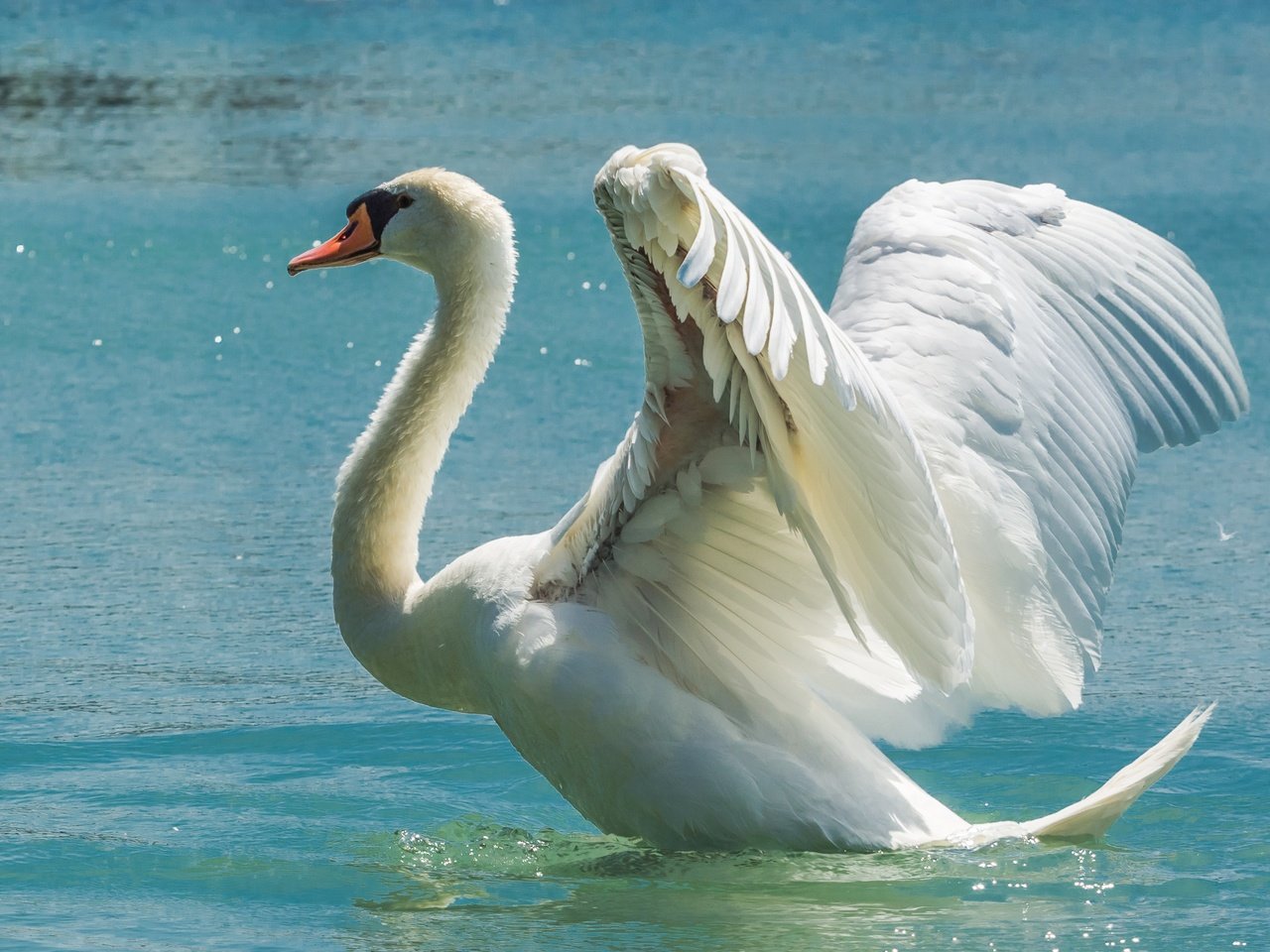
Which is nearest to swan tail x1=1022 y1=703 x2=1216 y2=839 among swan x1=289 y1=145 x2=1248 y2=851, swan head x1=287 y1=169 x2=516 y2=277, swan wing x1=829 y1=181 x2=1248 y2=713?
swan x1=289 y1=145 x2=1248 y2=851

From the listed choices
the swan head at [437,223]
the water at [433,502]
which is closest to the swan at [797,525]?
the swan head at [437,223]

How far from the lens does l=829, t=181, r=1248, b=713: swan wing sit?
5000mm

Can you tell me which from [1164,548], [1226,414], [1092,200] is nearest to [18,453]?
[1164,548]

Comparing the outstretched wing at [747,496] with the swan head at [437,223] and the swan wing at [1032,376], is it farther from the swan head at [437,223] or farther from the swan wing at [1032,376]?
the swan head at [437,223]

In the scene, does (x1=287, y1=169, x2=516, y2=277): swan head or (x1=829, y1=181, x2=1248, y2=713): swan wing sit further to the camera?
(x1=287, y1=169, x2=516, y2=277): swan head

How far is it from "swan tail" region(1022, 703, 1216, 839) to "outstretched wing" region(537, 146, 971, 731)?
46 centimetres

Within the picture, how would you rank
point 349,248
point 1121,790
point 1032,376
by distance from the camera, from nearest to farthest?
point 1121,790 → point 1032,376 → point 349,248

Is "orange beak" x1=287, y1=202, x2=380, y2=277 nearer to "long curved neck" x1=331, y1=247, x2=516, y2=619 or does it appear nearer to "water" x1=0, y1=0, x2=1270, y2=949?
"long curved neck" x1=331, y1=247, x2=516, y2=619

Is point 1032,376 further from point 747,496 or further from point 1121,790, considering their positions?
point 1121,790

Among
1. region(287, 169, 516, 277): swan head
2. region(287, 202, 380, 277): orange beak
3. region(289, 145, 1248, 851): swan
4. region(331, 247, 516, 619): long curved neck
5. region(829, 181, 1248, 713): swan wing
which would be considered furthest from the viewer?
region(287, 202, 380, 277): orange beak

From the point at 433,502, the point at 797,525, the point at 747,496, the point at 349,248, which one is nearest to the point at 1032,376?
the point at 747,496

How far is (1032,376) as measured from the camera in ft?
17.2

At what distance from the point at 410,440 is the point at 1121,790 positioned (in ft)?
6.43

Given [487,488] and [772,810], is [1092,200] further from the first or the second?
[772,810]
